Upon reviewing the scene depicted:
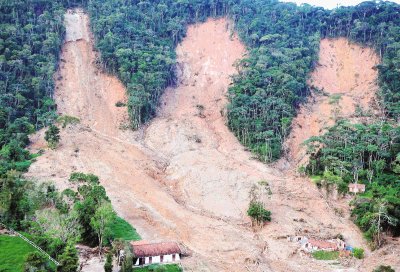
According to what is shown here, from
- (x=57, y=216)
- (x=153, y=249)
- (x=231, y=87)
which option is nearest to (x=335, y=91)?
(x=231, y=87)

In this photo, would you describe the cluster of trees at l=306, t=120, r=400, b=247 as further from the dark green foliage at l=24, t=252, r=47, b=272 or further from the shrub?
the shrub

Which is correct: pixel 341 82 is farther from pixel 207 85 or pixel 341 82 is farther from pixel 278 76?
pixel 207 85

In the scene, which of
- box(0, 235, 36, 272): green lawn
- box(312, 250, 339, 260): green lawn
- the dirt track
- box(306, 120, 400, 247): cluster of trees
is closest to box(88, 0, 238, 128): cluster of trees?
the dirt track

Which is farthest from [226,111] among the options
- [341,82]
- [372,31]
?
[372,31]

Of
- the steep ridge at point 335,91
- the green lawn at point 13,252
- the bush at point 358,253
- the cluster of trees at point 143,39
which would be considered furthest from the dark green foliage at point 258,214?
the cluster of trees at point 143,39

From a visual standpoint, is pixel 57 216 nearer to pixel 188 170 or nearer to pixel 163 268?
pixel 163 268
